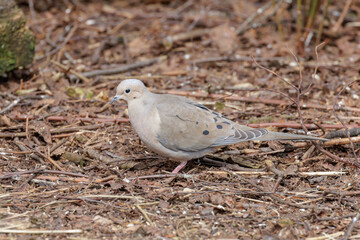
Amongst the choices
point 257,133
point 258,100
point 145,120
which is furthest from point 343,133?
point 145,120

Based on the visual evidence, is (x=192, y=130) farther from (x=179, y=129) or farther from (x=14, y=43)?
(x=14, y=43)

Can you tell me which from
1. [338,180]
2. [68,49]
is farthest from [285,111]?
[68,49]

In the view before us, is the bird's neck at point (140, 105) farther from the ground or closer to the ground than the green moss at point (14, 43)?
closer to the ground

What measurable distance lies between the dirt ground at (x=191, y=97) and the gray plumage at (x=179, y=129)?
0.78 feet

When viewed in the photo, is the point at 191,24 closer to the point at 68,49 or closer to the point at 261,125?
the point at 68,49

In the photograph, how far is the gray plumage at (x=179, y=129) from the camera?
420cm

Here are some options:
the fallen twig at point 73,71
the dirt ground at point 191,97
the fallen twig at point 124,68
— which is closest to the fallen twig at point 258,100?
the dirt ground at point 191,97

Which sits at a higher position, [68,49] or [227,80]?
[68,49]

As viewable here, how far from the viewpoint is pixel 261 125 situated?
16.1ft

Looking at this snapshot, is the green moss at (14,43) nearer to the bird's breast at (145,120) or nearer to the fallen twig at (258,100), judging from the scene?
the fallen twig at (258,100)

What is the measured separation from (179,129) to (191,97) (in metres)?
1.62

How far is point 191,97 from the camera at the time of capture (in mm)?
5809

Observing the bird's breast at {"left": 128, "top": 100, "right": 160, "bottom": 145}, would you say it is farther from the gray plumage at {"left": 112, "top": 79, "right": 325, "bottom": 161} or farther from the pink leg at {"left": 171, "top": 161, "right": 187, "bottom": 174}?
the pink leg at {"left": 171, "top": 161, "right": 187, "bottom": 174}

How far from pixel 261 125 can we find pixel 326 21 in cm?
334
